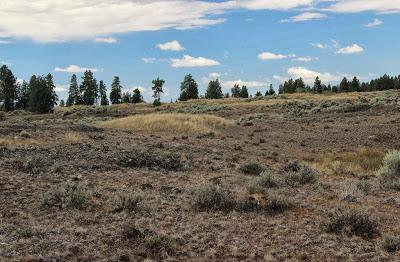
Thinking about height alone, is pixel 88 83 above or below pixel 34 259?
above

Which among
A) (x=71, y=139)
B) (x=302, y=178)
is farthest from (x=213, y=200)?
(x=71, y=139)

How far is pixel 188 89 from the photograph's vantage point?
13300cm

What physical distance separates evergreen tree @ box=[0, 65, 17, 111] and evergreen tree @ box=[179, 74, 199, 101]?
145 ft

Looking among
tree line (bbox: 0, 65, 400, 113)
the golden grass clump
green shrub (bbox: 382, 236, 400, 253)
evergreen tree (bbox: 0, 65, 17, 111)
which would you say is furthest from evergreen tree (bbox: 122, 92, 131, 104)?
green shrub (bbox: 382, 236, 400, 253)

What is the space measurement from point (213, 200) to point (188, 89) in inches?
4817

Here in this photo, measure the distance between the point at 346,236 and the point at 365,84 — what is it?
146 metres

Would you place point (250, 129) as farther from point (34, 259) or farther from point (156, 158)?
point (34, 259)

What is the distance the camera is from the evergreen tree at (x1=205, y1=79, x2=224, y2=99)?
5866 inches

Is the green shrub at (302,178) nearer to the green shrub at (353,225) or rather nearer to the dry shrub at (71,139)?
the green shrub at (353,225)

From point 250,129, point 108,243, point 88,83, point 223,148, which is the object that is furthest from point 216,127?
point 88,83

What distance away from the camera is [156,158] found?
18.5 m

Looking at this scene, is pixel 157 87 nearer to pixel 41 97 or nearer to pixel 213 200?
pixel 41 97

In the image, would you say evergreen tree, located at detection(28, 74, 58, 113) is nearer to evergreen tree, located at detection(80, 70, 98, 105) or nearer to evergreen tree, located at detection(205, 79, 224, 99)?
evergreen tree, located at detection(80, 70, 98, 105)

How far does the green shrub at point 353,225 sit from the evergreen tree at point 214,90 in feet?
459
